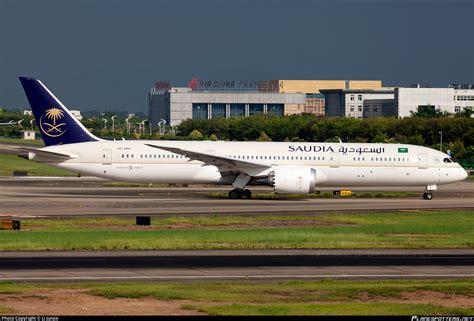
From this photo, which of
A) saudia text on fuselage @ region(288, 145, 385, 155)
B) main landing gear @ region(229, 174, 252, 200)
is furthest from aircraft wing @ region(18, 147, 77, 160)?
saudia text on fuselage @ region(288, 145, 385, 155)

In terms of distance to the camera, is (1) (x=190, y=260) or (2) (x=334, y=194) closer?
(1) (x=190, y=260)

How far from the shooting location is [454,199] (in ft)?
239

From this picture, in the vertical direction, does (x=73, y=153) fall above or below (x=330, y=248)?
above

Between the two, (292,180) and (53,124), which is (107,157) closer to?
(53,124)

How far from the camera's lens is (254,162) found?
71312 mm

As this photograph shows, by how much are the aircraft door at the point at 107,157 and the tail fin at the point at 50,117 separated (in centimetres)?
210

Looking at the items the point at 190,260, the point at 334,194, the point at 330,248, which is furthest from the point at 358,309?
the point at 334,194

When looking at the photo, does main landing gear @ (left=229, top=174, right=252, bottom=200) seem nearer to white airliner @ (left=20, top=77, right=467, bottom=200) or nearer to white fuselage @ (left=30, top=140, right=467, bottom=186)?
white airliner @ (left=20, top=77, right=467, bottom=200)

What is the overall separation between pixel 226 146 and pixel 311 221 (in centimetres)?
1887

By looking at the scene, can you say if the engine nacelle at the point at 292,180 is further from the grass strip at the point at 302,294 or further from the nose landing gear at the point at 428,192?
the grass strip at the point at 302,294

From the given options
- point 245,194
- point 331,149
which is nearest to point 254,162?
point 245,194

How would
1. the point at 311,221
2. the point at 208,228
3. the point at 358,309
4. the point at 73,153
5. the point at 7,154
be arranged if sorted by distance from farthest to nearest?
1. the point at 7,154
2. the point at 73,153
3. the point at 311,221
4. the point at 208,228
5. the point at 358,309

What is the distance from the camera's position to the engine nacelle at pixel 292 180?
226ft

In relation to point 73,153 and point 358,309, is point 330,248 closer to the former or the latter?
point 358,309
